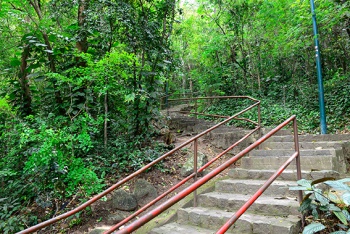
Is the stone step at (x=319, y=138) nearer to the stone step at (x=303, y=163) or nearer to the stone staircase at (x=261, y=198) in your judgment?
the stone staircase at (x=261, y=198)

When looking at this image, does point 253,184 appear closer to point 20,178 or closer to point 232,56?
point 20,178

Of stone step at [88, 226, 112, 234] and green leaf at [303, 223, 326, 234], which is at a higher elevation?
green leaf at [303, 223, 326, 234]

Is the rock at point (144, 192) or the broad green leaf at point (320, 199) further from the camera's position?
the rock at point (144, 192)

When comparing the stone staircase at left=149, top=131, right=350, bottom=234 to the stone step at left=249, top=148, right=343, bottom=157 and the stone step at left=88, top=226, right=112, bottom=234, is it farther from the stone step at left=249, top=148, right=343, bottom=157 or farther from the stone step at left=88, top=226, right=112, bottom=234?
the stone step at left=88, top=226, right=112, bottom=234

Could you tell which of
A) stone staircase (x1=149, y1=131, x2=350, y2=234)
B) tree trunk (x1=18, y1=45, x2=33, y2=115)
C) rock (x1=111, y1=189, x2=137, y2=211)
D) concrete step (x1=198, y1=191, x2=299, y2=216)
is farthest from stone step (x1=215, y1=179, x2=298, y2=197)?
tree trunk (x1=18, y1=45, x2=33, y2=115)

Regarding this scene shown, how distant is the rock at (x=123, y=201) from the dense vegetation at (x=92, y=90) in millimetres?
450

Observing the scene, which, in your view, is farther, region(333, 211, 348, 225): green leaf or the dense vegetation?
the dense vegetation

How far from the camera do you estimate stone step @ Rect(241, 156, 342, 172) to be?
3008mm

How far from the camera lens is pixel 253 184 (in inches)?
116

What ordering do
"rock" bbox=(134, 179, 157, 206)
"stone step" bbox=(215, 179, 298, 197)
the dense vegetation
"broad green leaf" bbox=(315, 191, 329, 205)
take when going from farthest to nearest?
"rock" bbox=(134, 179, 157, 206) → the dense vegetation → "stone step" bbox=(215, 179, 298, 197) → "broad green leaf" bbox=(315, 191, 329, 205)

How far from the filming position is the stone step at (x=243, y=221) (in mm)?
2070

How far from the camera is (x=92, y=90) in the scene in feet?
16.9

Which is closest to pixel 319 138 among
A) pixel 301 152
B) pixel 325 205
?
pixel 301 152

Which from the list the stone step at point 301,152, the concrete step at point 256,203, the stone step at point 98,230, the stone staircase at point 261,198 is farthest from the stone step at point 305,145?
the stone step at point 98,230
